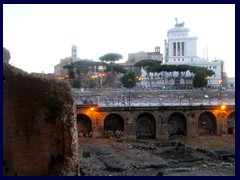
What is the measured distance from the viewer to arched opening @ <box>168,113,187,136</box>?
1137 inches

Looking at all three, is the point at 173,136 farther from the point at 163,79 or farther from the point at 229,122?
the point at 163,79

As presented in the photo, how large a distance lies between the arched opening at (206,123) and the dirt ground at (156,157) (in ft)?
8.57

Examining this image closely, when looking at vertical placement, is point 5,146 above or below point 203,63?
below

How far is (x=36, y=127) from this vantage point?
1262cm

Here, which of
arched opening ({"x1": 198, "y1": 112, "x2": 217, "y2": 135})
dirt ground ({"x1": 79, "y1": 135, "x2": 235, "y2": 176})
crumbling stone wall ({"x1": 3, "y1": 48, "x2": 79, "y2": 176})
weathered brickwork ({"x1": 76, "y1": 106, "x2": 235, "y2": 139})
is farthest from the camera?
arched opening ({"x1": 198, "y1": 112, "x2": 217, "y2": 135})

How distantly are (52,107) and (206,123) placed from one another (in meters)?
19.5

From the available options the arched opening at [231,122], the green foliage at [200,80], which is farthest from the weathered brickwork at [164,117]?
the green foliage at [200,80]

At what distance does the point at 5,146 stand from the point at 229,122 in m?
22.4

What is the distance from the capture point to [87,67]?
208 feet

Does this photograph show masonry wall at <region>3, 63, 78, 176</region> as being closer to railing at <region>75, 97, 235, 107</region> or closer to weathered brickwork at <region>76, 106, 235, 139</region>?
weathered brickwork at <region>76, 106, 235, 139</region>

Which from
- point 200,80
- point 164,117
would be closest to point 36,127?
point 164,117

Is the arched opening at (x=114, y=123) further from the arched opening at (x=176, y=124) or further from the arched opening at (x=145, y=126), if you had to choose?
the arched opening at (x=176, y=124)

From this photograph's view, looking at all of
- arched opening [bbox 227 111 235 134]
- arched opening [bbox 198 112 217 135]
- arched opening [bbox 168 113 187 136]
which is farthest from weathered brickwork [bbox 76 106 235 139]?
arched opening [bbox 227 111 235 134]
